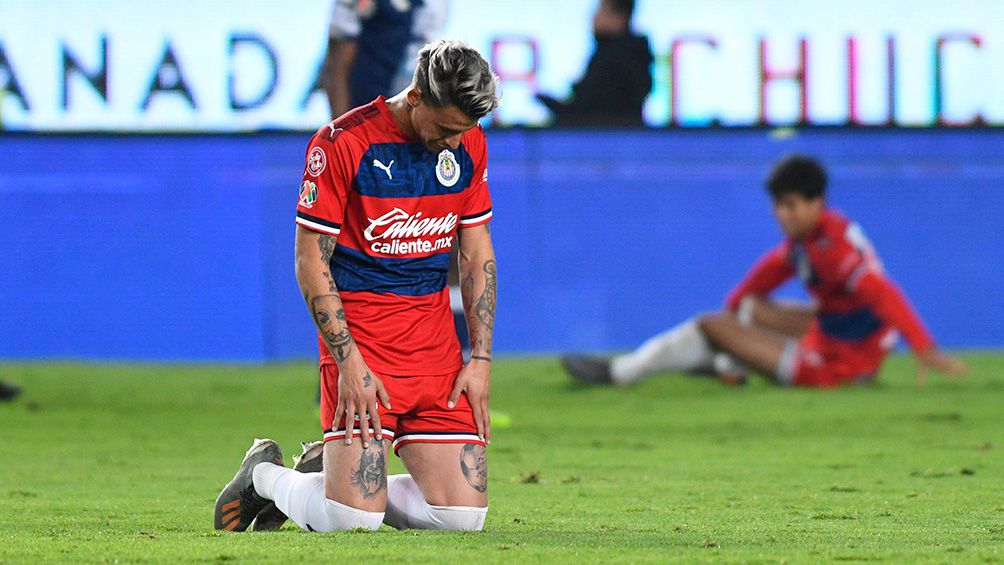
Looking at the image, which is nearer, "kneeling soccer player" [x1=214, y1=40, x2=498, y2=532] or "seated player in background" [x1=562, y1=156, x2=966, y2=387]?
"kneeling soccer player" [x1=214, y1=40, x2=498, y2=532]

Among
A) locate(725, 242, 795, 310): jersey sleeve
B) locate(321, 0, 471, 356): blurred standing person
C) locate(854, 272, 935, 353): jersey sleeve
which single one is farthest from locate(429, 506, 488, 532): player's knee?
locate(725, 242, 795, 310): jersey sleeve

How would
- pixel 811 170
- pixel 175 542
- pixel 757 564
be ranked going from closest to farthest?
pixel 757 564, pixel 175 542, pixel 811 170

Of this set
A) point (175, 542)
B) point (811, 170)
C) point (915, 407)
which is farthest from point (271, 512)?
point (811, 170)

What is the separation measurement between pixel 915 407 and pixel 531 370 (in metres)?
2.70

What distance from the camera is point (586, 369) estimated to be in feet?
27.4

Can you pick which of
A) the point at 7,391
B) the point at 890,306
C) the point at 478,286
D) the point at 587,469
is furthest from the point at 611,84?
the point at 478,286

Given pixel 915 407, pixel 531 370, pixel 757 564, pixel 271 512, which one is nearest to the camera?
pixel 757 564

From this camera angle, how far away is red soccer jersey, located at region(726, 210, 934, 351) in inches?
305

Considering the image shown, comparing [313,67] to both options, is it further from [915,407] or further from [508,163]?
[915,407]

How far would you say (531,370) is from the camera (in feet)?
30.6

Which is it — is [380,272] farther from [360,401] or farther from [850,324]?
Result: [850,324]

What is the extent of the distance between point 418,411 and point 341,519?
1.17 ft

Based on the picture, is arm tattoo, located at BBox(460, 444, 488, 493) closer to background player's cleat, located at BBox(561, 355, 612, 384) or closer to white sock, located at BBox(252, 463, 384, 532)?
white sock, located at BBox(252, 463, 384, 532)

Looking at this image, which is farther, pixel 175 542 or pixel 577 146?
pixel 577 146
